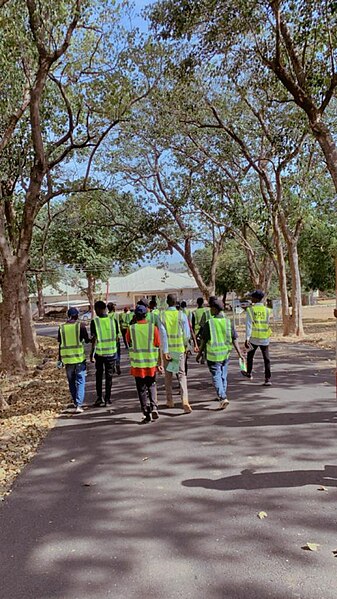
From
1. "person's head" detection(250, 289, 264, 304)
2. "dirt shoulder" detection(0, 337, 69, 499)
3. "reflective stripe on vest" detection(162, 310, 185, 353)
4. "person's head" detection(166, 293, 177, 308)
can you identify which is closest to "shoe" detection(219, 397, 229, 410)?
"reflective stripe on vest" detection(162, 310, 185, 353)

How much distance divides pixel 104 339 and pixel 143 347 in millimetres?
1558

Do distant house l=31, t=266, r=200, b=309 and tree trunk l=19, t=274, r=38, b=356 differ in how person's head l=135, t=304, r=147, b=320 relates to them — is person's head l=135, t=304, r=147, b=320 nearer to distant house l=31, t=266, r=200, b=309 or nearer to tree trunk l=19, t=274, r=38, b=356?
tree trunk l=19, t=274, r=38, b=356

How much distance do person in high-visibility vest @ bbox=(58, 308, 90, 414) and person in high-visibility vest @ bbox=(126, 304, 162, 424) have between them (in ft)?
4.12

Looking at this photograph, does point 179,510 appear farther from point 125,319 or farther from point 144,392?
point 125,319

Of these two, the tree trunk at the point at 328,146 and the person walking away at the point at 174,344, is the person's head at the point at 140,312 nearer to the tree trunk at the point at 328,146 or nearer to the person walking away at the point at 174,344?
the person walking away at the point at 174,344

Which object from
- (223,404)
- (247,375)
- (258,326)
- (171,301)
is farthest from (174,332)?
(247,375)

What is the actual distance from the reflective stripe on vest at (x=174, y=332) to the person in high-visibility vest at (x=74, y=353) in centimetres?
141

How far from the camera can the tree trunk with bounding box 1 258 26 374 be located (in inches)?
508

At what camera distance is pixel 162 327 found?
809cm

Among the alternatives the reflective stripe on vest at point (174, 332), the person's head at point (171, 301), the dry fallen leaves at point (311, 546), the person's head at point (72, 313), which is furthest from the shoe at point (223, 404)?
the dry fallen leaves at point (311, 546)

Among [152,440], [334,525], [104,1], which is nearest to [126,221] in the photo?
[104,1]

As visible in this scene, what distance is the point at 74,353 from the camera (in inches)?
336

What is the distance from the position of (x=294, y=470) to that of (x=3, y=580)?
9.58 feet

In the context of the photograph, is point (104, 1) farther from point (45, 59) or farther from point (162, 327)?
point (162, 327)
